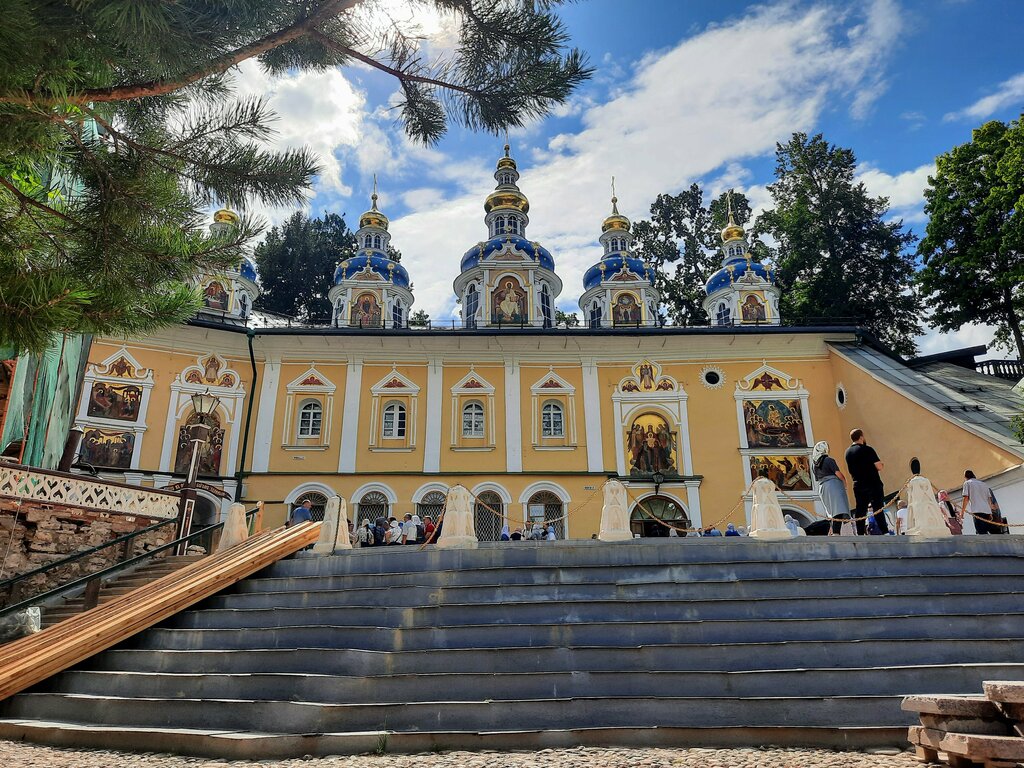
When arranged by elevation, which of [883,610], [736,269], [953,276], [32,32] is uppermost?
[736,269]

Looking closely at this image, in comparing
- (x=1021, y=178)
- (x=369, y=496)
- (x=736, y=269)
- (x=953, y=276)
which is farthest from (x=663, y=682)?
(x=736, y=269)

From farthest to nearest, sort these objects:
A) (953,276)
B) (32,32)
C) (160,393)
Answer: (953,276), (160,393), (32,32)

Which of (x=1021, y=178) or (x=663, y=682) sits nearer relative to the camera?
(x=663, y=682)

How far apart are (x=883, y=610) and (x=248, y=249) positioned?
6935 mm

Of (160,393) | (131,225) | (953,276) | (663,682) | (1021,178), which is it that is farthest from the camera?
(953,276)

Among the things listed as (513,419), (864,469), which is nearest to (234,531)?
(864,469)

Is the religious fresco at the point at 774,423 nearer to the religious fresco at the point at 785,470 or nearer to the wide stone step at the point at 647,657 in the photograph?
the religious fresco at the point at 785,470

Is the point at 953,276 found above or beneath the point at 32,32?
above

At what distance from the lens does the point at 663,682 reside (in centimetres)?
625

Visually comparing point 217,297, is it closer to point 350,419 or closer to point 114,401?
point 114,401

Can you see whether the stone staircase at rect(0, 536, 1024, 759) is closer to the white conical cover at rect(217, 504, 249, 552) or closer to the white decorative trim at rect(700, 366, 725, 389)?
the white conical cover at rect(217, 504, 249, 552)

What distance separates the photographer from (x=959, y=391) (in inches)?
822

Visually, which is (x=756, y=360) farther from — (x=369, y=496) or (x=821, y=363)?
(x=369, y=496)

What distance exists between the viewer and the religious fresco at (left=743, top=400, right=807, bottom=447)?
→ 75.3ft
